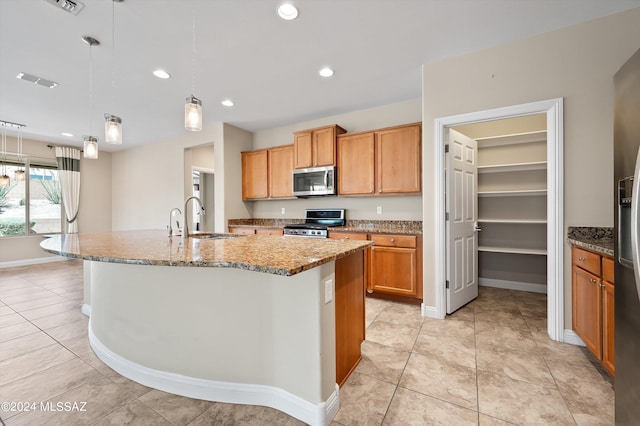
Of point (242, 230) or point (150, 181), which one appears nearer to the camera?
point (242, 230)

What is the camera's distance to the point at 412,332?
249cm

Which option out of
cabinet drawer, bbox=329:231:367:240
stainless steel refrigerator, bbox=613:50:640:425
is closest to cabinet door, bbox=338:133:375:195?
cabinet drawer, bbox=329:231:367:240

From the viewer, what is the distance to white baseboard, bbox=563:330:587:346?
2193 millimetres

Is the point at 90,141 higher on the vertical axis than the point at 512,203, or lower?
higher

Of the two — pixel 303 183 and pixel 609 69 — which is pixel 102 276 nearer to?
pixel 303 183

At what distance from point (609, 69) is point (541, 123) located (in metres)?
1.41

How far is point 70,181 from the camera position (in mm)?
6117

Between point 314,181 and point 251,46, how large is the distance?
2064mm

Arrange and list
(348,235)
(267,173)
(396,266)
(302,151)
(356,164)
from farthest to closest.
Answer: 1. (267,173)
2. (302,151)
3. (356,164)
4. (348,235)
5. (396,266)

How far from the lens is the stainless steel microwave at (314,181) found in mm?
4043

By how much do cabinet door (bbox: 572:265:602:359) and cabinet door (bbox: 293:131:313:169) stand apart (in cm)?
332

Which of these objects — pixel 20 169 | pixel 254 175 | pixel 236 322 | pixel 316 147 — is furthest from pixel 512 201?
pixel 20 169

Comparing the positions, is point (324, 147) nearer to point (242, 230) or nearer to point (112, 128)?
point (242, 230)

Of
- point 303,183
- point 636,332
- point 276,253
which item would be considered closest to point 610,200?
point 636,332
